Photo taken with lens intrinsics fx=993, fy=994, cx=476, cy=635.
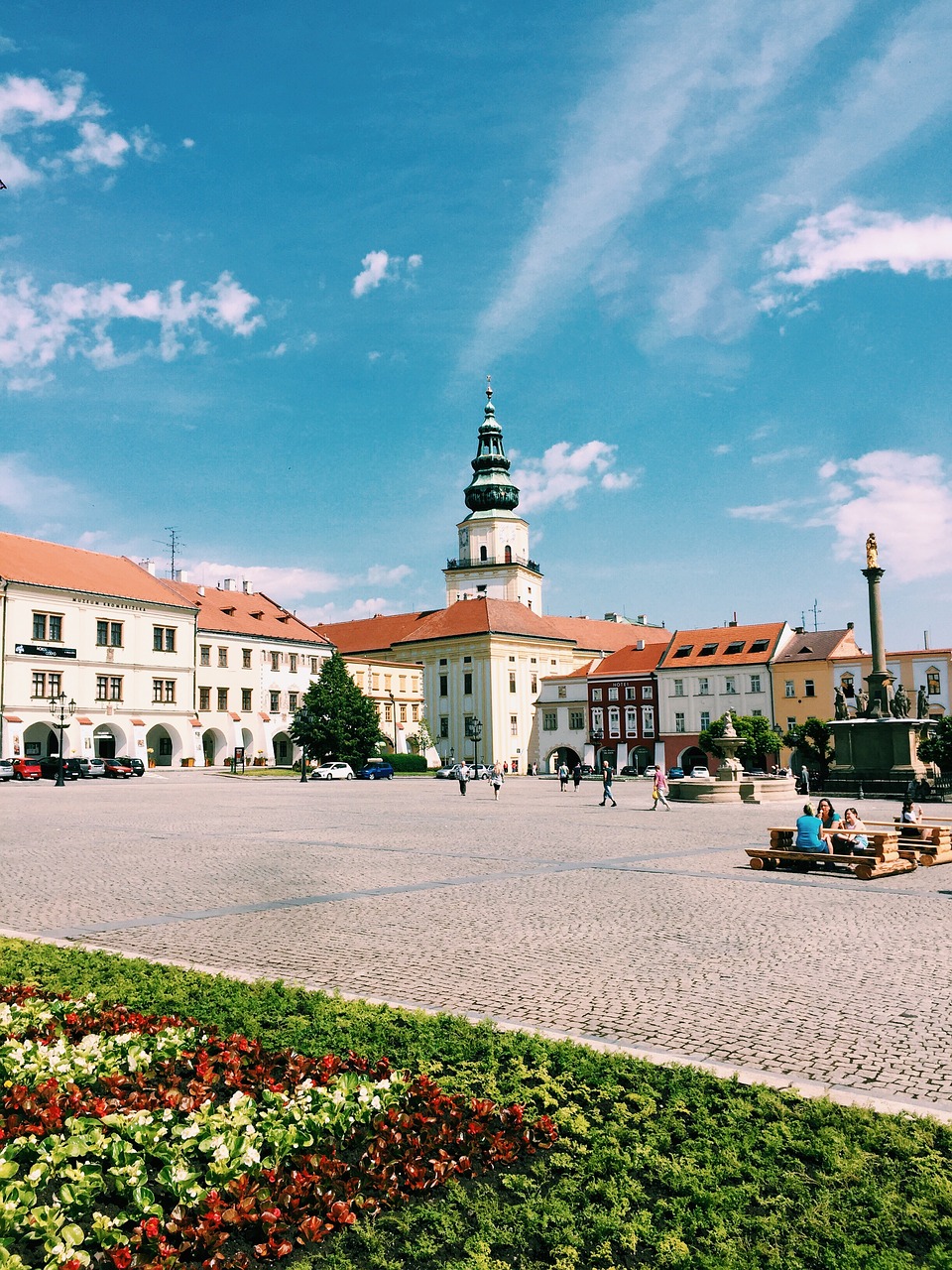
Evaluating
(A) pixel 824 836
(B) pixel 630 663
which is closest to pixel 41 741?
(B) pixel 630 663

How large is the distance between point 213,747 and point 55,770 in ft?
81.7

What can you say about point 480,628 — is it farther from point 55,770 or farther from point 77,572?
point 55,770

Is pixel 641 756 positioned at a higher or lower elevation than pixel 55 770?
lower

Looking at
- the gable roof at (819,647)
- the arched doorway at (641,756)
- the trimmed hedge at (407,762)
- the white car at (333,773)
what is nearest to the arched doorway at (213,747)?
the trimmed hedge at (407,762)

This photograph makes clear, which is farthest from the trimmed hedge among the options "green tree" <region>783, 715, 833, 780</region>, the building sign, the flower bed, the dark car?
the flower bed

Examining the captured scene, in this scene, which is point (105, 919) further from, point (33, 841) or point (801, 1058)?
point (33, 841)

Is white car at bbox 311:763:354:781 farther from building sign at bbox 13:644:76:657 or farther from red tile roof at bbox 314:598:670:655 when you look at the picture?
red tile roof at bbox 314:598:670:655

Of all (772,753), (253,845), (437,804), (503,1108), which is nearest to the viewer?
(503,1108)

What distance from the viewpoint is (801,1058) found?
6375 mm

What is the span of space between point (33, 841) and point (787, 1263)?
64.7 ft

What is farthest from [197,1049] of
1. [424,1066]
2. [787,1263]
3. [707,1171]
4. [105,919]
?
[105,919]

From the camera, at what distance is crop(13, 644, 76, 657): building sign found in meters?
61.8

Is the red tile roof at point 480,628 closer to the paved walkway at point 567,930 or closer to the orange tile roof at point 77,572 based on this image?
the orange tile roof at point 77,572

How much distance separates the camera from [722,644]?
280ft
